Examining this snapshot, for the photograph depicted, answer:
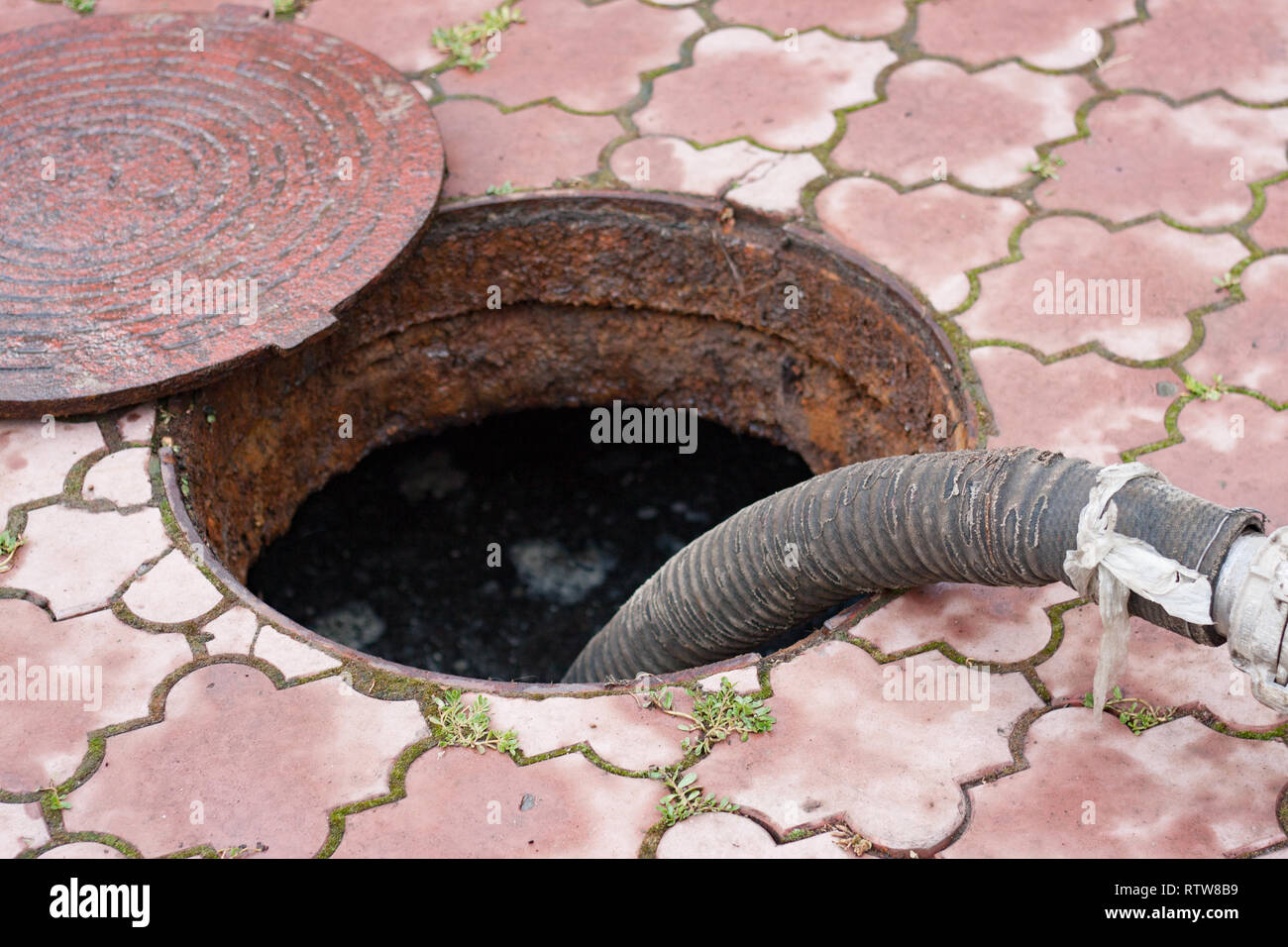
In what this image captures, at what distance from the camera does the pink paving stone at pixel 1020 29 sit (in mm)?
4008

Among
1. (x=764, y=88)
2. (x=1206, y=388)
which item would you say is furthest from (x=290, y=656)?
(x=764, y=88)

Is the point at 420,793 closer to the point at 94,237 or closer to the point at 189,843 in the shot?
the point at 189,843

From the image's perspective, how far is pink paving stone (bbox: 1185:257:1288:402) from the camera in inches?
121

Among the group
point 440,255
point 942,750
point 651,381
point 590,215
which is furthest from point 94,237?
point 942,750

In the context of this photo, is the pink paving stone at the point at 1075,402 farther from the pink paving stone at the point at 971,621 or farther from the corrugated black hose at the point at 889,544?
the corrugated black hose at the point at 889,544

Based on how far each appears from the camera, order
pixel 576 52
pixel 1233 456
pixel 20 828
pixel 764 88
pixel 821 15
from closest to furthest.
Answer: pixel 20 828 → pixel 1233 456 → pixel 764 88 → pixel 576 52 → pixel 821 15

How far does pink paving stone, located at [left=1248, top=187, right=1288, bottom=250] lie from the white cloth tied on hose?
58.5 inches

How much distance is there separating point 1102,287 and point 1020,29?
1.25 metres

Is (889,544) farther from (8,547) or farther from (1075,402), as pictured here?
(8,547)

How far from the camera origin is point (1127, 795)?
2.28 meters

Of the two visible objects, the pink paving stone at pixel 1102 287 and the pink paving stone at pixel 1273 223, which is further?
the pink paving stone at pixel 1273 223

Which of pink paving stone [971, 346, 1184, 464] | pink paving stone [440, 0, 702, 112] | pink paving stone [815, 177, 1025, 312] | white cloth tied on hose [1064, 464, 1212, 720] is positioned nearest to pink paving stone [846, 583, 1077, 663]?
white cloth tied on hose [1064, 464, 1212, 720]

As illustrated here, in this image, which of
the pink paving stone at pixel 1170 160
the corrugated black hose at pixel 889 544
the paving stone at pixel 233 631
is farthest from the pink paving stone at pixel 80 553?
the pink paving stone at pixel 1170 160

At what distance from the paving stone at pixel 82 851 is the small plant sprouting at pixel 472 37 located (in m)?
2.67
